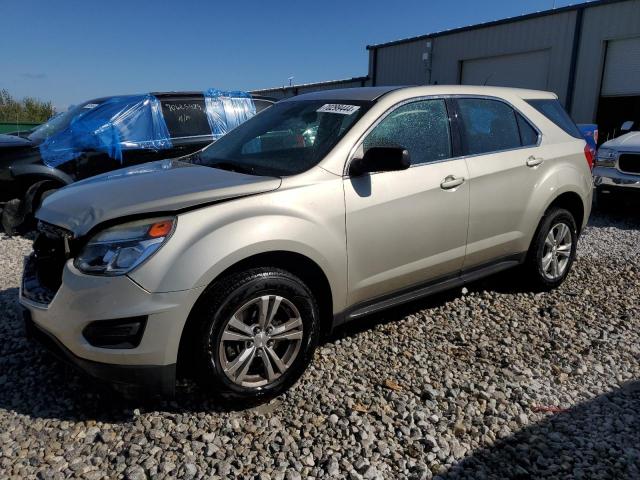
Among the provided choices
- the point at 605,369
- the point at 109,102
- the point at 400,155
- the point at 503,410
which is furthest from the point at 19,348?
the point at 109,102

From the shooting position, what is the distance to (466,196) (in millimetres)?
3600

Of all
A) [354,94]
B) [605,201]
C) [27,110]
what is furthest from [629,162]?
[27,110]

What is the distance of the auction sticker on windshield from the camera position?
3354mm

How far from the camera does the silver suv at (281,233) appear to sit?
2.45 m

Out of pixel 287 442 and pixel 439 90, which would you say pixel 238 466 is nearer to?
pixel 287 442

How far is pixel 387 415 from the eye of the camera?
2.77m

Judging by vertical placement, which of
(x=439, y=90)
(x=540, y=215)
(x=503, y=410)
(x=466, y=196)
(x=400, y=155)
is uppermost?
(x=439, y=90)

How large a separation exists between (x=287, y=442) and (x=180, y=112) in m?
5.59

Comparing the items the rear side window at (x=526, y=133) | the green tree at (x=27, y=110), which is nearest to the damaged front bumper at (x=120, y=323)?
the rear side window at (x=526, y=133)

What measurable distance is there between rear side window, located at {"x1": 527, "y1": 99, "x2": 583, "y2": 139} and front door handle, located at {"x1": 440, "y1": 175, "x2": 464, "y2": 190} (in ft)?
4.57

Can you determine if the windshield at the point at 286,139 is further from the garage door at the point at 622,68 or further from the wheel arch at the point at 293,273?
the garage door at the point at 622,68

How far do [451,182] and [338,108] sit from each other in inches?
36.0

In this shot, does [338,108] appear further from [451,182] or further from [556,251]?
[556,251]

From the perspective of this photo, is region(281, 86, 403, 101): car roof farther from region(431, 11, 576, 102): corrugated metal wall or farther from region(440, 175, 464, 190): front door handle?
region(431, 11, 576, 102): corrugated metal wall
